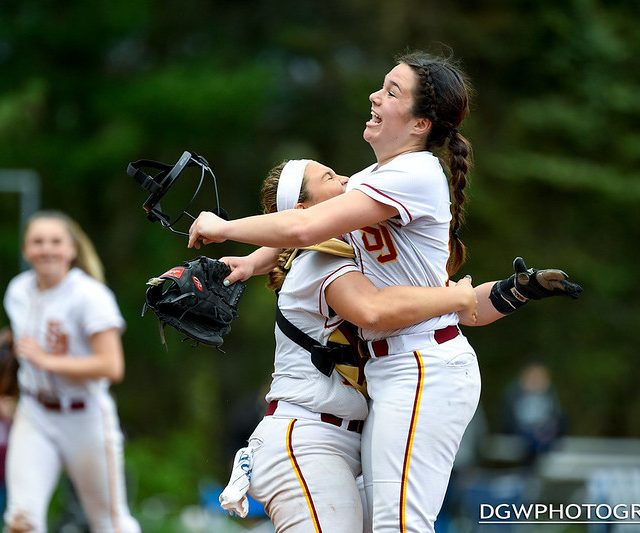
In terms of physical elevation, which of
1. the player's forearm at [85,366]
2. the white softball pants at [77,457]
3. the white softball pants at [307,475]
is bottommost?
the white softball pants at [77,457]

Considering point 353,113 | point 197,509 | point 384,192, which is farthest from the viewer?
point 353,113

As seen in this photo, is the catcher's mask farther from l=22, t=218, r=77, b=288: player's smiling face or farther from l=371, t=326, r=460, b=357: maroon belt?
l=22, t=218, r=77, b=288: player's smiling face

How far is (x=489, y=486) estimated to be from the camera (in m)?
11.7

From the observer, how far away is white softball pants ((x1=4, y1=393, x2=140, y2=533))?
6.62 metres

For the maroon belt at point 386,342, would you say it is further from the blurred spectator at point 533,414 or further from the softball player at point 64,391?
the blurred spectator at point 533,414

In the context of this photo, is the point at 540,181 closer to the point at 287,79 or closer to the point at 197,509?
the point at 287,79

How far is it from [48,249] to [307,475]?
3.30 m

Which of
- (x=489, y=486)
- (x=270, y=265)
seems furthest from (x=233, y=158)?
(x=270, y=265)

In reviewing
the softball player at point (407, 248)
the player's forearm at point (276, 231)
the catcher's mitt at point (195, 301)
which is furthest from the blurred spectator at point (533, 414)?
the player's forearm at point (276, 231)

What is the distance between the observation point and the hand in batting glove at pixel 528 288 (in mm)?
4086

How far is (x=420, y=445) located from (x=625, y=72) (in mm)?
12596

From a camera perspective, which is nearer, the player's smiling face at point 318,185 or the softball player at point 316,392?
the softball player at point 316,392

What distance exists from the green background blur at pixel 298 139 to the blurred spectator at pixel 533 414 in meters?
3.42

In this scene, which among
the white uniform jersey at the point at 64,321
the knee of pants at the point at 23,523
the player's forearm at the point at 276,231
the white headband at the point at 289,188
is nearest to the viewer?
the player's forearm at the point at 276,231
